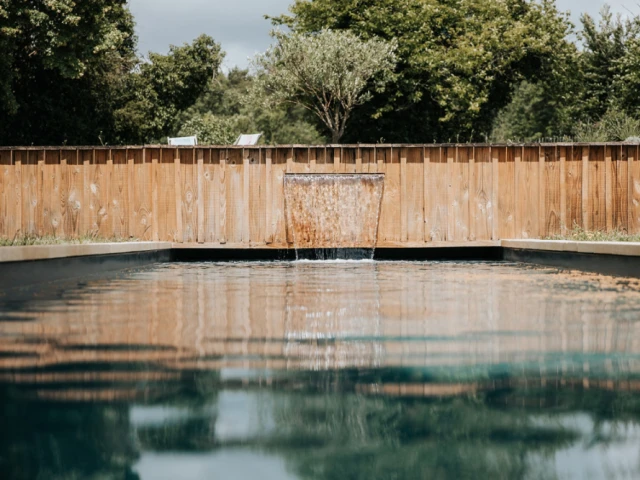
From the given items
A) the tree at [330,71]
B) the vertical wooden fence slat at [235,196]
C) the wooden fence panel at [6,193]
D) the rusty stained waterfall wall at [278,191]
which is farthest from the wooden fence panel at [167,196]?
the tree at [330,71]

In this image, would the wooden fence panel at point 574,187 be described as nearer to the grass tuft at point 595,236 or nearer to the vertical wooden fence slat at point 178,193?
the grass tuft at point 595,236

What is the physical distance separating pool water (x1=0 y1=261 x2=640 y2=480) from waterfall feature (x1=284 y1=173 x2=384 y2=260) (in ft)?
27.5

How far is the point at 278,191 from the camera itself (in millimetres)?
14688

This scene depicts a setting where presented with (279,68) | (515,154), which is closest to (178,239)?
(515,154)

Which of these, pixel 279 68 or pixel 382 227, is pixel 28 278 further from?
pixel 279 68

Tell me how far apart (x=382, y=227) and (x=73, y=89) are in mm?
15463

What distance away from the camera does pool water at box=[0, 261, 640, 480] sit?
220 cm

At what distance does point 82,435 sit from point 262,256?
13.1 m

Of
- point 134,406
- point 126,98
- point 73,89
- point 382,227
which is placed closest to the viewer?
point 134,406

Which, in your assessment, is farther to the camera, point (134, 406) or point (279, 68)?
point (279, 68)

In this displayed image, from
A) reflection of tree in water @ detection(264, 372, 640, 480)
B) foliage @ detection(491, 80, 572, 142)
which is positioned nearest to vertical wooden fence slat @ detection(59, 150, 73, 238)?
reflection of tree in water @ detection(264, 372, 640, 480)

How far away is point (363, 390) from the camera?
10.1 feet

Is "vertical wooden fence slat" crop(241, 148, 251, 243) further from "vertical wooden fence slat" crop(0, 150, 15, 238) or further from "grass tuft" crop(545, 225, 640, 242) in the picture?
"grass tuft" crop(545, 225, 640, 242)

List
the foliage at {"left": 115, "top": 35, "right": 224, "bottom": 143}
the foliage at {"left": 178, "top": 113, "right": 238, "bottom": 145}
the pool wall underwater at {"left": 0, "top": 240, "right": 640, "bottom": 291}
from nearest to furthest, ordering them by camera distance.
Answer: the pool wall underwater at {"left": 0, "top": 240, "right": 640, "bottom": 291} → the foliage at {"left": 115, "top": 35, "right": 224, "bottom": 143} → the foliage at {"left": 178, "top": 113, "right": 238, "bottom": 145}
